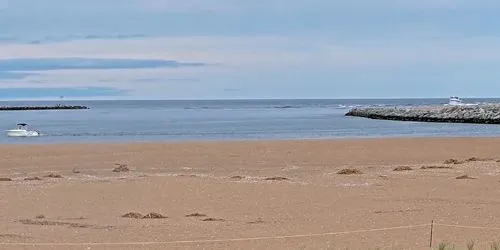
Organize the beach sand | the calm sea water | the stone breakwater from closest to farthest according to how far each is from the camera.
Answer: the beach sand < the calm sea water < the stone breakwater

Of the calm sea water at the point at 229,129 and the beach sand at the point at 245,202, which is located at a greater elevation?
the beach sand at the point at 245,202

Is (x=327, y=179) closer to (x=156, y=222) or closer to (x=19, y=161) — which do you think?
(x=156, y=222)

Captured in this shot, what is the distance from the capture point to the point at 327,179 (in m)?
19.3

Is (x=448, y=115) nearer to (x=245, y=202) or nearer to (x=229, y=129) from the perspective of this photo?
(x=229, y=129)

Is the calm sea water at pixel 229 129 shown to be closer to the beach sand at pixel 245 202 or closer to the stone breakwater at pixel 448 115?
the stone breakwater at pixel 448 115

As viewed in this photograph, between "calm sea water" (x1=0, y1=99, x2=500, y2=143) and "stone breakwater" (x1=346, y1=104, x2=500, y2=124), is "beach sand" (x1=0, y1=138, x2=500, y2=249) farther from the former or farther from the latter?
"stone breakwater" (x1=346, y1=104, x2=500, y2=124)

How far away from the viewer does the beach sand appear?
11461mm

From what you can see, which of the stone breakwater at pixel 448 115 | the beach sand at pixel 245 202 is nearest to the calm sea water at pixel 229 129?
the stone breakwater at pixel 448 115

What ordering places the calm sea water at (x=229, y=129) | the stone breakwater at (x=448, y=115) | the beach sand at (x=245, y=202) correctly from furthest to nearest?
the stone breakwater at (x=448, y=115), the calm sea water at (x=229, y=129), the beach sand at (x=245, y=202)

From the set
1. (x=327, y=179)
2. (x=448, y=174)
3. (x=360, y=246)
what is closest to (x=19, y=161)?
(x=327, y=179)

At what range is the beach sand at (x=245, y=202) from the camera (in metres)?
11.5

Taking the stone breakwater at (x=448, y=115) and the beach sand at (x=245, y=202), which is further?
the stone breakwater at (x=448, y=115)

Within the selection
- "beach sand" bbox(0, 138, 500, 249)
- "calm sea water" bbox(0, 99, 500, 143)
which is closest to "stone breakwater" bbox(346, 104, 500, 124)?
"calm sea water" bbox(0, 99, 500, 143)

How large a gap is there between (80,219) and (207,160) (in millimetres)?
12702
